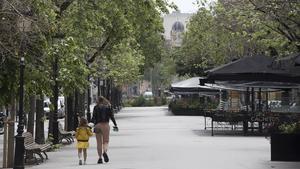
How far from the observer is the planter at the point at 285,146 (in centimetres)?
1698

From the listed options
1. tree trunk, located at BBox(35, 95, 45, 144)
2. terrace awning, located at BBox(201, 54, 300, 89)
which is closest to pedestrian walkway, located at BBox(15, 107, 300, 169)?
tree trunk, located at BBox(35, 95, 45, 144)

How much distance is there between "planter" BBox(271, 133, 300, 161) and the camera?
17.0 m

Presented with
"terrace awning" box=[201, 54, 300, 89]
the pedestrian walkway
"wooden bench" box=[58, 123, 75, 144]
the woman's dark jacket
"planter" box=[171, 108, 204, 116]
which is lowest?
the pedestrian walkway

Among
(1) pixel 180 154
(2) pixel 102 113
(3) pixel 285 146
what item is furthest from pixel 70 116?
(3) pixel 285 146

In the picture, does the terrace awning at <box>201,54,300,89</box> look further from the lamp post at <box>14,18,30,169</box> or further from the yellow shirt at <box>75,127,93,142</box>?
the lamp post at <box>14,18,30,169</box>

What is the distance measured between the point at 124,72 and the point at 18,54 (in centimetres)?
3570

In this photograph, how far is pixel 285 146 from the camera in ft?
56.6

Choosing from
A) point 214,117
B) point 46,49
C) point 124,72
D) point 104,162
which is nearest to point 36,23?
point 46,49

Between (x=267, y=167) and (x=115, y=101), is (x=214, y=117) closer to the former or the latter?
(x=267, y=167)

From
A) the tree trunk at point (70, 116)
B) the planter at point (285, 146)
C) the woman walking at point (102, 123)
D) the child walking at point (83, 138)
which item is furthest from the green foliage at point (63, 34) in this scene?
the planter at point (285, 146)

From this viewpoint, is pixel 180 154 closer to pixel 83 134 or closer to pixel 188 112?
pixel 83 134

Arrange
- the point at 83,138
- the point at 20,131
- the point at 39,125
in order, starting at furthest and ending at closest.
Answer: the point at 39,125
the point at 83,138
the point at 20,131

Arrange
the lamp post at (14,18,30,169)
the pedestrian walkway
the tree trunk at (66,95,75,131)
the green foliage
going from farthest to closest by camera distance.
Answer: the tree trunk at (66,95,75,131), the pedestrian walkway, the lamp post at (14,18,30,169), the green foliage

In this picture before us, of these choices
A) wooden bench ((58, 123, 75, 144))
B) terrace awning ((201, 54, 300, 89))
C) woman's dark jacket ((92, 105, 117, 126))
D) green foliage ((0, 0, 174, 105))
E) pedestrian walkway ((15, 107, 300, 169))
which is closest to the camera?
green foliage ((0, 0, 174, 105))
